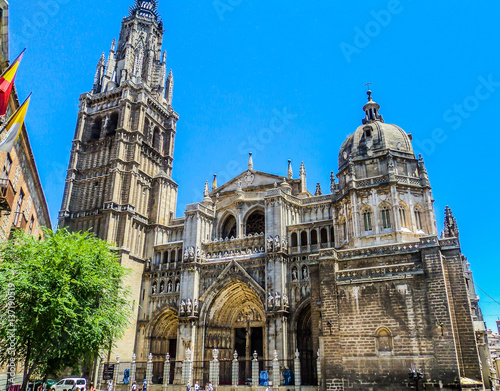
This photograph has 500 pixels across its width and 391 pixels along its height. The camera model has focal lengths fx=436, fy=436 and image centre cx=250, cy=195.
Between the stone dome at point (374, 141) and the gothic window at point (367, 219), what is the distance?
4720mm

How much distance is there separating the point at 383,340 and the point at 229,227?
22.5 m

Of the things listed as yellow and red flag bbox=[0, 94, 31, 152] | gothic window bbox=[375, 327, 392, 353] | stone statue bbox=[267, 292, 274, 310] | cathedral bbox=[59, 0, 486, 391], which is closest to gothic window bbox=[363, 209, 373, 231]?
cathedral bbox=[59, 0, 486, 391]

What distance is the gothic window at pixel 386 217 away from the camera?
3214 cm

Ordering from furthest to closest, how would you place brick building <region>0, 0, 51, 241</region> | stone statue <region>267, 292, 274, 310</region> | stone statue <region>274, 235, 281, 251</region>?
1. stone statue <region>274, 235, 281, 251</region>
2. stone statue <region>267, 292, 274, 310</region>
3. brick building <region>0, 0, 51, 241</region>

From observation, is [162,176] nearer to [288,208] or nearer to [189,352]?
[288,208]

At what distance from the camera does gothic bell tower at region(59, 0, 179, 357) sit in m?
41.4

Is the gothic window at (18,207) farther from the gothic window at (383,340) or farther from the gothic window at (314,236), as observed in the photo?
the gothic window at (314,236)

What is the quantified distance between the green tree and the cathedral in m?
11.8

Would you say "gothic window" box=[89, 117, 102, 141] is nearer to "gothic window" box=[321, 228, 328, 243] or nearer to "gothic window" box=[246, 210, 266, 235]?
"gothic window" box=[246, 210, 266, 235]

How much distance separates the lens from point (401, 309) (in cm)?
2261

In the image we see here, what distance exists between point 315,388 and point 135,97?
3522 cm

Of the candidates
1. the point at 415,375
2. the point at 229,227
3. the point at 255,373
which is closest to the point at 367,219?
the point at 255,373

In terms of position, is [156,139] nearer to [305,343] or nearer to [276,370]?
[305,343]

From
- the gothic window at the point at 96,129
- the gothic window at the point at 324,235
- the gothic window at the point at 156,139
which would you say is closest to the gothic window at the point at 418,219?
the gothic window at the point at 324,235
